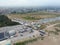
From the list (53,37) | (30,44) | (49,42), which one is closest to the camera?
(30,44)

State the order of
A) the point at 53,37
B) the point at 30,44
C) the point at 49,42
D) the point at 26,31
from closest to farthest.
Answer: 1. the point at 30,44
2. the point at 49,42
3. the point at 53,37
4. the point at 26,31

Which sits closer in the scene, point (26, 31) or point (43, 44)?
point (43, 44)

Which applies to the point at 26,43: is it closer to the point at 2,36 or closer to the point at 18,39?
the point at 18,39

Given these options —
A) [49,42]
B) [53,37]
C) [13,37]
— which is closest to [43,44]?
[49,42]

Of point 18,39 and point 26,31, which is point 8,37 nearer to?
point 18,39

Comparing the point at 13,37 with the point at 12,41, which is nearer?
the point at 12,41

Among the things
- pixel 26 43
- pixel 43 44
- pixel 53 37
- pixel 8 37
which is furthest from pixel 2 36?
pixel 53 37

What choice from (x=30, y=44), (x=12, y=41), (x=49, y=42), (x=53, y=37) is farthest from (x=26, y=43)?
(x=53, y=37)

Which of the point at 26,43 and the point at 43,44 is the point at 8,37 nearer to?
the point at 26,43

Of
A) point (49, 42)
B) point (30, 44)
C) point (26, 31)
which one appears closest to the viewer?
point (30, 44)
